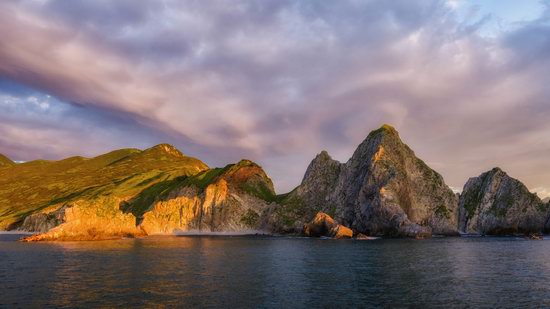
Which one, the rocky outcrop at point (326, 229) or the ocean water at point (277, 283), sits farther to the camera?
the rocky outcrop at point (326, 229)

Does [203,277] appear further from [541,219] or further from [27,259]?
[541,219]

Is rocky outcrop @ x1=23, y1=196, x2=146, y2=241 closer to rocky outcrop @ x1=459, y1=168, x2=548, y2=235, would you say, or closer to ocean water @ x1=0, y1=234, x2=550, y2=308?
ocean water @ x1=0, y1=234, x2=550, y2=308

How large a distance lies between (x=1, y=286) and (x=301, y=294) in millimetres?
35510

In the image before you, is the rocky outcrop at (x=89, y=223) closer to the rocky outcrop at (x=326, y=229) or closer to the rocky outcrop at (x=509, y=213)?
the rocky outcrop at (x=326, y=229)

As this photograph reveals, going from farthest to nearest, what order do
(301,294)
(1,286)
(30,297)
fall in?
(1,286) < (301,294) < (30,297)

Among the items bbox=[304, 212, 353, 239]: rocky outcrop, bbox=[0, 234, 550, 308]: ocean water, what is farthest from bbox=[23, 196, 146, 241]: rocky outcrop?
bbox=[304, 212, 353, 239]: rocky outcrop

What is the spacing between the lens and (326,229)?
17525 cm

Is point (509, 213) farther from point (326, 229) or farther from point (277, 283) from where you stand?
point (277, 283)

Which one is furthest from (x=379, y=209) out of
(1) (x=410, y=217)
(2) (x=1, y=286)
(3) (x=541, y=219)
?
(2) (x=1, y=286)

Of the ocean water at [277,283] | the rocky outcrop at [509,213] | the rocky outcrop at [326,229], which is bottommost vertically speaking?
the ocean water at [277,283]

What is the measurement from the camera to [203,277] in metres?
55.3

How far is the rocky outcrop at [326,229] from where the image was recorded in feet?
547

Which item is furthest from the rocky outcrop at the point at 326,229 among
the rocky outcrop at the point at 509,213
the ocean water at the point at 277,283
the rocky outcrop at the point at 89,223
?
the ocean water at the point at 277,283

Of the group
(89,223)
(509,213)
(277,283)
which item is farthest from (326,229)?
(277,283)
